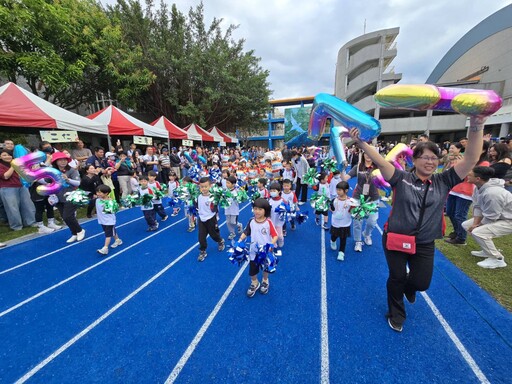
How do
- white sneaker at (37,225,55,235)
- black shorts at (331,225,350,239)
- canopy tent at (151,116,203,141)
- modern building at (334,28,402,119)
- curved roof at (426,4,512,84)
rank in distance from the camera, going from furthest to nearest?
modern building at (334,28,402,119), curved roof at (426,4,512,84), canopy tent at (151,116,203,141), white sneaker at (37,225,55,235), black shorts at (331,225,350,239)

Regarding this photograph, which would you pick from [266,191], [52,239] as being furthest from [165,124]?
[266,191]

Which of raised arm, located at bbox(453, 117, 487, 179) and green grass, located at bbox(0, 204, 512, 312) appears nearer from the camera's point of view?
raised arm, located at bbox(453, 117, 487, 179)

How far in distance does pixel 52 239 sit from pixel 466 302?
8.42 meters

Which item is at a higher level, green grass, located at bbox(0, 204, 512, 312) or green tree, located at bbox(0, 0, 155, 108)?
green tree, located at bbox(0, 0, 155, 108)

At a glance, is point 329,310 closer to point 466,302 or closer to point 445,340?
point 445,340

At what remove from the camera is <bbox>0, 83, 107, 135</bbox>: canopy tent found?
6.27m

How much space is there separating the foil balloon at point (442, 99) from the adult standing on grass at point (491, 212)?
272 centimetres

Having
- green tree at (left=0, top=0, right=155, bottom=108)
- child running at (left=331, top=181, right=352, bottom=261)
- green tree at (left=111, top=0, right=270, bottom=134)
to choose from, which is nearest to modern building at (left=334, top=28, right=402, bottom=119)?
green tree at (left=111, top=0, right=270, bottom=134)

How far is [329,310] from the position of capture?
10.1 feet

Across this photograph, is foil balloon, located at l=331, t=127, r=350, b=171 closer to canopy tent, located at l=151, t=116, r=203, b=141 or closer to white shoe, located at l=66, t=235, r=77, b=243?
white shoe, located at l=66, t=235, r=77, b=243

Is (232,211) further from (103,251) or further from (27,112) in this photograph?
(27,112)

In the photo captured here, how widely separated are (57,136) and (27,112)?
103 cm

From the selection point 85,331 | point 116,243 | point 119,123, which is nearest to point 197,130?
point 119,123

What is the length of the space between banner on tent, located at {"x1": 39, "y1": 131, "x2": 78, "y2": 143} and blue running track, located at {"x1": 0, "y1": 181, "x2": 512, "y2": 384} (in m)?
3.58
